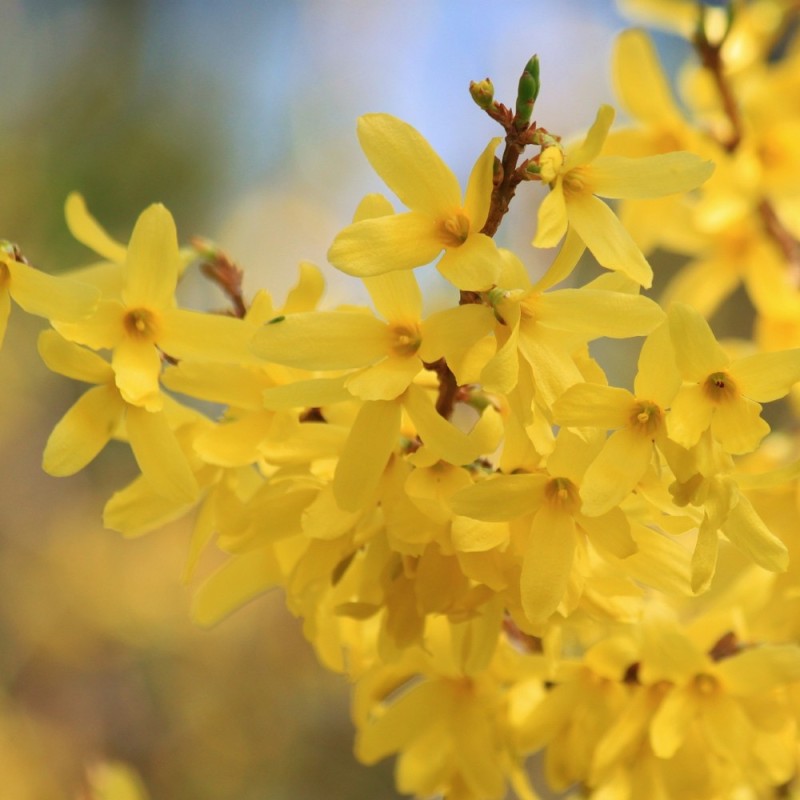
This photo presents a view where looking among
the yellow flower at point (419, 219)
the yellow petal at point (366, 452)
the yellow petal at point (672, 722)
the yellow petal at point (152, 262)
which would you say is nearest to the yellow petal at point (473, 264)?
the yellow flower at point (419, 219)

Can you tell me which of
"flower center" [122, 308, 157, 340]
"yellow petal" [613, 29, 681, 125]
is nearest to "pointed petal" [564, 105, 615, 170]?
"flower center" [122, 308, 157, 340]

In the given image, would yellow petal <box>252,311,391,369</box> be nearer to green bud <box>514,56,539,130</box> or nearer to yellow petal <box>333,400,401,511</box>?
yellow petal <box>333,400,401,511</box>

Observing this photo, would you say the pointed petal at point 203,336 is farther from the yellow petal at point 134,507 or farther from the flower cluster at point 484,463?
the yellow petal at point 134,507

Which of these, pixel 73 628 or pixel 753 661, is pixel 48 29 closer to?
pixel 73 628

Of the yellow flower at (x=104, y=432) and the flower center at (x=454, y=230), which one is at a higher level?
the flower center at (x=454, y=230)

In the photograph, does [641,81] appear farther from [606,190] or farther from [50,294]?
[50,294]

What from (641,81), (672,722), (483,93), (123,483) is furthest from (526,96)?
(123,483)

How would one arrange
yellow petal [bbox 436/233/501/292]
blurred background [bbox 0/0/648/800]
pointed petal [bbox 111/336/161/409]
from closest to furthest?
yellow petal [bbox 436/233/501/292] < pointed petal [bbox 111/336/161/409] < blurred background [bbox 0/0/648/800]
